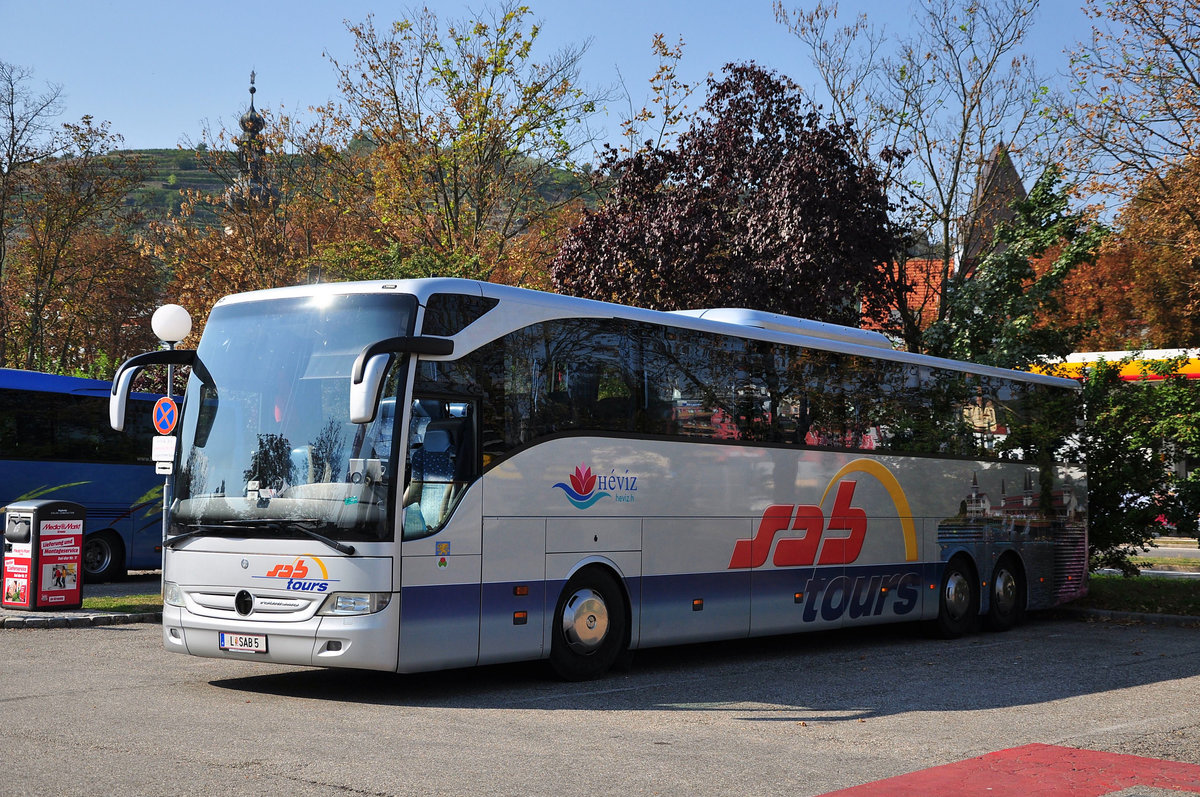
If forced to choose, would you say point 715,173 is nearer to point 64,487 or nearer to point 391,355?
point 64,487

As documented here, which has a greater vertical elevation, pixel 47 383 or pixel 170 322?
pixel 170 322

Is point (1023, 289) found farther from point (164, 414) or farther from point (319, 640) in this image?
point (319, 640)

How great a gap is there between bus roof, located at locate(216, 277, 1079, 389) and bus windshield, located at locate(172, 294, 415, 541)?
132 mm

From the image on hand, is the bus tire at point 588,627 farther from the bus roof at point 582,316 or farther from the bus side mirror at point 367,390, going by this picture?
the bus side mirror at point 367,390

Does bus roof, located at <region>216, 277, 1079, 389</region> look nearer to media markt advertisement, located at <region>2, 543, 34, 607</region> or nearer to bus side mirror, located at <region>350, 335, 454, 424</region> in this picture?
bus side mirror, located at <region>350, 335, 454, 424</region>

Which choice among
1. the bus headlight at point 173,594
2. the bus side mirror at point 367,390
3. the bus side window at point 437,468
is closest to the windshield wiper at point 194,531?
the bus headlight at point 173,594

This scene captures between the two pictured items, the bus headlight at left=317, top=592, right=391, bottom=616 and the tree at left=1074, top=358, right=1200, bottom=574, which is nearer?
the bus headlight at left=317, top=592, right=391, bottom=616

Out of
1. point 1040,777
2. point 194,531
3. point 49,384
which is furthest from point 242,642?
point 49,384

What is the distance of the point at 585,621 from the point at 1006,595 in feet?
27.6

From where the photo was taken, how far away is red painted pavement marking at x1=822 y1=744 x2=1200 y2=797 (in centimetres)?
702

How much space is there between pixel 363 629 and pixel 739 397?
5.23 m

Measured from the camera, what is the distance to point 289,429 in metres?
9.94

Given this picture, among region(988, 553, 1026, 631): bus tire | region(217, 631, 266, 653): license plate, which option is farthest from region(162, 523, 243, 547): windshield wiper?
region(988, 553, 1026, 631): bus tire

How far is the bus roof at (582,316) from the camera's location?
10.3 m
